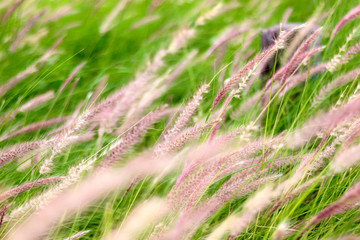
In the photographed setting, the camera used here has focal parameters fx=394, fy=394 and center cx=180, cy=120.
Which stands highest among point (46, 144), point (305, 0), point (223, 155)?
point (46, 144)

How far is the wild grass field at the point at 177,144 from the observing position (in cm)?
95

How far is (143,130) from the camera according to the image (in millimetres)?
1096

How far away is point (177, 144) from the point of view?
1014mm

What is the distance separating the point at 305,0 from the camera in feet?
10.9

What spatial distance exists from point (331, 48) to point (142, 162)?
59.1 inches

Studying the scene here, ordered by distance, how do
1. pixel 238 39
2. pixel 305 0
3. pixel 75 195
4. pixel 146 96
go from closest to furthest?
pixel 75 195, pixel 146 96, pixel 238 39, pixel 305 0

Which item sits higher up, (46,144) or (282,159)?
(46,144)

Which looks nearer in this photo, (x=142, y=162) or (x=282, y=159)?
(x=142, y=162)

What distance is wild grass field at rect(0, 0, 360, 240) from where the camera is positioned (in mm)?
948

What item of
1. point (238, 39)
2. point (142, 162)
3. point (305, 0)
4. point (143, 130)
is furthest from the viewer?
point (305, 0)

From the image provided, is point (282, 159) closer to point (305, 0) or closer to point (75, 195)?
point (75, 195)

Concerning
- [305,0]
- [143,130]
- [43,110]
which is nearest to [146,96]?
[143,130]

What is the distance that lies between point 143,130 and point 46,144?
28 cm

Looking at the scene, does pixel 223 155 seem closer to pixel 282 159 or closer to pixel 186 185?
pixel 186 185
